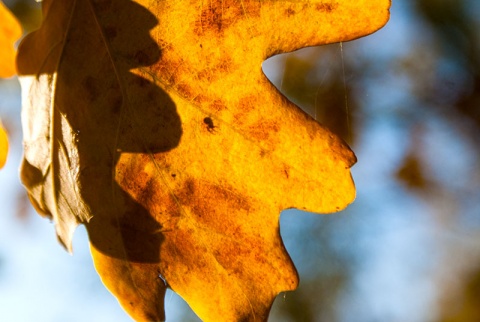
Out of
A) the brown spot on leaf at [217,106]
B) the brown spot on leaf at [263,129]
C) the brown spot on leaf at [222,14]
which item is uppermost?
the brown spot on leaf at [222,14]

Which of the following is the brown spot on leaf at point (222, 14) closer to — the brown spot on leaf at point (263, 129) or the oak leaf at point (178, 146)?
the oak leaf at point (178, 146)

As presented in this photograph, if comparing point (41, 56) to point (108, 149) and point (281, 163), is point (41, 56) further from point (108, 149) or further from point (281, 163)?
point (281, 163)

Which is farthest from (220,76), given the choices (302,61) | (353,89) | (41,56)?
(353,89)

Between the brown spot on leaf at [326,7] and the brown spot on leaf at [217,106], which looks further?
the brown spot on leaf at [217,106]

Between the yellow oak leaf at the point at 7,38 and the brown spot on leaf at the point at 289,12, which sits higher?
the brown spot on leaf at the point at 289,12

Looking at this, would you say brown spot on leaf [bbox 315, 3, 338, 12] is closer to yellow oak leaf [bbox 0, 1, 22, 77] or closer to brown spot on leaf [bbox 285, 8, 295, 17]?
brown spot on leaf [bbox 285, 8, 295, 17]

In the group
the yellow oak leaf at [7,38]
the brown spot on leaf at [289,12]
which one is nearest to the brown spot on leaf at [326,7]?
the brown spot on leaf at [289,12]

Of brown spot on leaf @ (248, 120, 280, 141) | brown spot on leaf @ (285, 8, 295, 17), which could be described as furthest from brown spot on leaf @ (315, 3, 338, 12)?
brown spot on leaf @ (248, 120, 280, 141)
